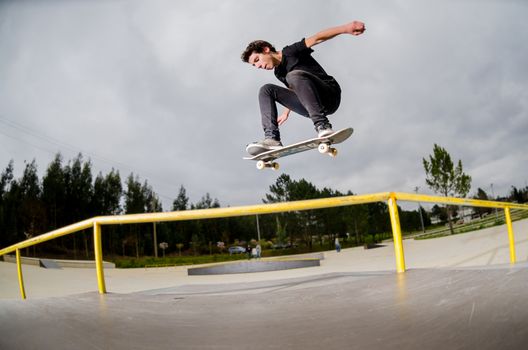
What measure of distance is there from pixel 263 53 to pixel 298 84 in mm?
677

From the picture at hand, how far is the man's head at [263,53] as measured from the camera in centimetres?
328

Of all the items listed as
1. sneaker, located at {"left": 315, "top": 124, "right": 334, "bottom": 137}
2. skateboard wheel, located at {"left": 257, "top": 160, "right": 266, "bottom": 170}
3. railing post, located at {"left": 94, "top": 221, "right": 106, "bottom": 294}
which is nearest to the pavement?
railing post, located at {"left": 94, "top": 221, "right": 106, "bottom": 294}

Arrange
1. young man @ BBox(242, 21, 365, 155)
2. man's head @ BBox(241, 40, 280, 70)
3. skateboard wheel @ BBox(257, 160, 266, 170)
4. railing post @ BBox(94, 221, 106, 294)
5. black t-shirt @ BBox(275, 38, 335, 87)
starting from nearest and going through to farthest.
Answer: railing post @ BBox(94, 221, 106, 294)
young man @ BBox(242, 21, 365, 155)
black t-shirt @ BBox(275, 38, 335, 87)
man's head @ BBox(241, 40, 280, 70)
skateboard wheel @ BBox(257, 160, 266, 170)

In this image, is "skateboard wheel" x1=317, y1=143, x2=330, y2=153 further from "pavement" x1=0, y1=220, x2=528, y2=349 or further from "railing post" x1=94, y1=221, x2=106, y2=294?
"railing post" x1=94, y1=221, x2=106, y2=294

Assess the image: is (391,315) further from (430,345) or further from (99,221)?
(99,221)

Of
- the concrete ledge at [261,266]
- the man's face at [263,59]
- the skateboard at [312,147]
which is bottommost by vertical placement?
the concrete ledge at [261,266]

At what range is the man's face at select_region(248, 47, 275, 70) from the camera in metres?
3.28

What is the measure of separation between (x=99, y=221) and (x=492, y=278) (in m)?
2.92

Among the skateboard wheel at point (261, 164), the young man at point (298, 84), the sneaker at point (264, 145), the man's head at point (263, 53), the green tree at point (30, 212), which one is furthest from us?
the green tree at point (30, 212)

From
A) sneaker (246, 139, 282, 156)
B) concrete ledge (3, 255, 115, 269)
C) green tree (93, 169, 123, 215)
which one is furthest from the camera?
green tree (93, 169, 123, 215)

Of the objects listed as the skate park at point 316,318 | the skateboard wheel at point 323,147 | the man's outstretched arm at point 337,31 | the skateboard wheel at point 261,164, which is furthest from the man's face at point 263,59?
the skate park at point 316,318

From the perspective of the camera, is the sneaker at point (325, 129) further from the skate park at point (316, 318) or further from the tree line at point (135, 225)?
the tree line at point (135, 225)

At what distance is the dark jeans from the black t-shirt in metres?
0.12

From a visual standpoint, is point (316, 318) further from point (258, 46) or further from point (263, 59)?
point (258, 46)
